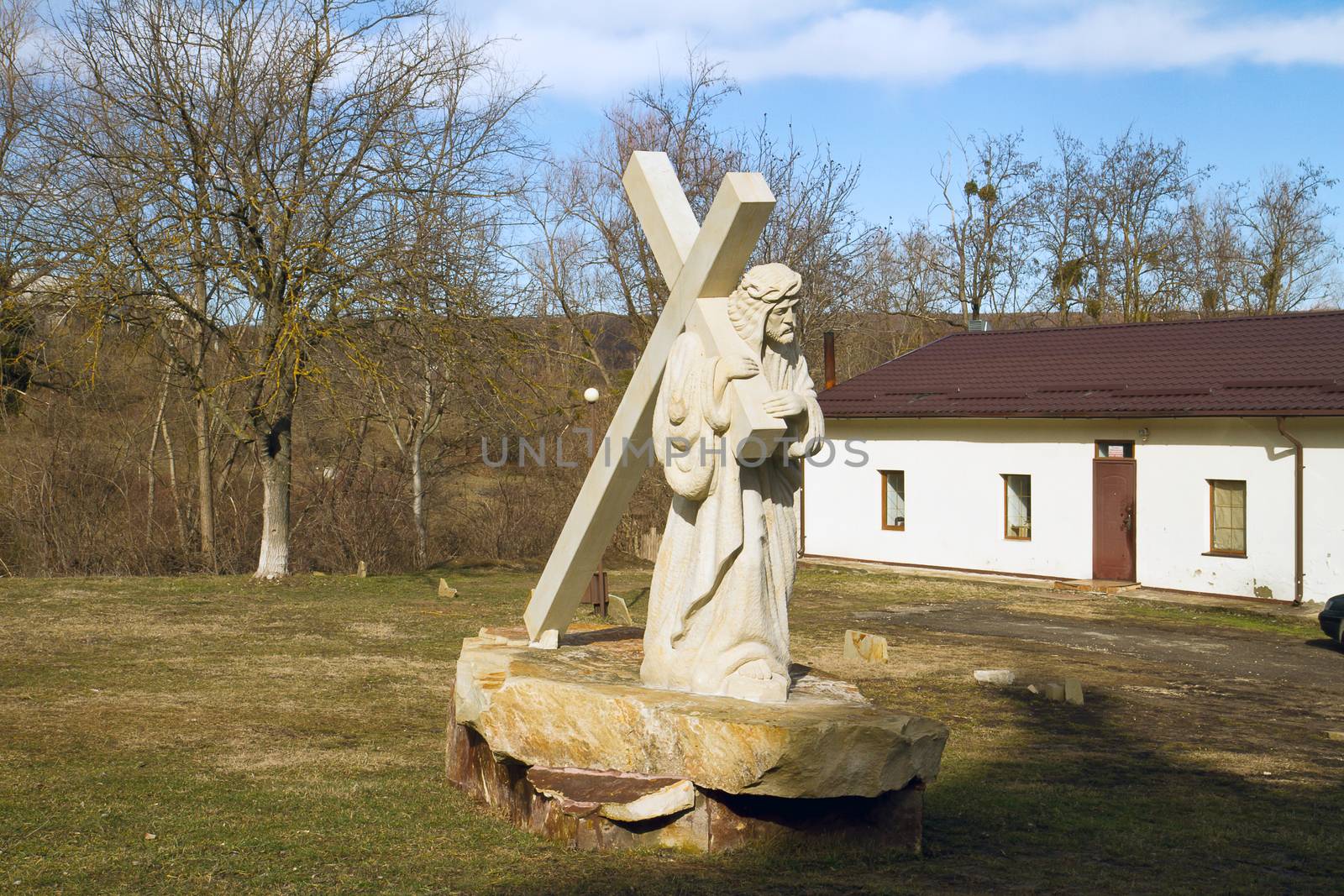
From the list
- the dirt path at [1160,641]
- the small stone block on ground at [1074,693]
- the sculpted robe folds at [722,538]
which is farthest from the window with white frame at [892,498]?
the sculpted robe folds at [722,538]

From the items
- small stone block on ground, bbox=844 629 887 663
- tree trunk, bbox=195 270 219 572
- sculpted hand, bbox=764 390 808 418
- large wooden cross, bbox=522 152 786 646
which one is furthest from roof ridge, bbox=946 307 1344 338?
sculpted hand, bbox=764 390 808 418

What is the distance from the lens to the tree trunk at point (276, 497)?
18422mm

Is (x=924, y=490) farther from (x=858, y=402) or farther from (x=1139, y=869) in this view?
(x=1139, y=869)

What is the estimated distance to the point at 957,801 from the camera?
7625mm

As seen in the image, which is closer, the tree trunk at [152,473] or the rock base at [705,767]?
the rock base at [705,767]

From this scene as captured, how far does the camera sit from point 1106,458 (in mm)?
21719

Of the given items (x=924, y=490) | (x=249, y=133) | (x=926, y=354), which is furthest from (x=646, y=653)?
(x=926, y=354)

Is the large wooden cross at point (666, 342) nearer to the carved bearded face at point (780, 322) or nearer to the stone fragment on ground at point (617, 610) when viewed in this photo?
the carved bearded face at point (780, 322)

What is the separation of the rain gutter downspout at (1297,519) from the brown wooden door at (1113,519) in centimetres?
269

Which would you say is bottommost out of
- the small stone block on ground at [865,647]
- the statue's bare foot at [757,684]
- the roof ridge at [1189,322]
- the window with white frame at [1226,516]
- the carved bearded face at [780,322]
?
the small stone block on ground at [865,647]

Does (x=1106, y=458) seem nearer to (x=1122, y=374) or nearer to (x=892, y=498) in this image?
(x=1122, y=374)

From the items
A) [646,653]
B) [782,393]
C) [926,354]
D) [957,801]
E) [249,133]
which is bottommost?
[957,801]

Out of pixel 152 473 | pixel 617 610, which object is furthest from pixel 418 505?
pixel 617 610

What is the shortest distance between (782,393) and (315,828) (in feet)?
11.0
